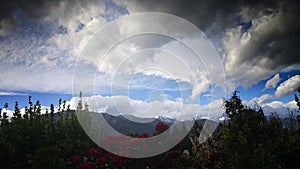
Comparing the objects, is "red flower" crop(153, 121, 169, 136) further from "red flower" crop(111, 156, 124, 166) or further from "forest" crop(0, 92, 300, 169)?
"red flower" crop(111, 156, 124, 166)

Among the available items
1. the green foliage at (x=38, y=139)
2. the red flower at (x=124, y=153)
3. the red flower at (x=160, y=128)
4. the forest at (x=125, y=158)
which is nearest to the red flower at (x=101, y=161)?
the forest at (x=125, y=158)

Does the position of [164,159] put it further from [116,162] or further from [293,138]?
[293,138]

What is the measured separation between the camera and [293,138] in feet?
25.6

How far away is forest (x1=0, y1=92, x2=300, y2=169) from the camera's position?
5.71 m

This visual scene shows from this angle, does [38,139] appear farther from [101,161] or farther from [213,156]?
[213,156]

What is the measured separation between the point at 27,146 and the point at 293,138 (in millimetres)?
9412

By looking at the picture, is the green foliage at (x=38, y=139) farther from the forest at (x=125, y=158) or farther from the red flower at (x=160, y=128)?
the red flower at (x=160, y=128)

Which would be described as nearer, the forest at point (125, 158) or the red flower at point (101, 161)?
the forest at point (125, 158)

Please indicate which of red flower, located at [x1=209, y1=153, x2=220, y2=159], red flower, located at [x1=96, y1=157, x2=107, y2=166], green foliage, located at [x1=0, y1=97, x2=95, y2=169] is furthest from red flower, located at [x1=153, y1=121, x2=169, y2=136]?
green foliage, located at [x1=0, y1=97, x2=95, y2=169]

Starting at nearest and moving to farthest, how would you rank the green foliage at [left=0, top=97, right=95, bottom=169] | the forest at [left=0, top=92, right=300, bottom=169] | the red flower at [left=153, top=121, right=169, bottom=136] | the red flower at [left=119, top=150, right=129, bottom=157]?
the forest at [left=0, top=92, right=300, bottom=169], the green foliage at [left=0, top=97, right=95, bottom=169], the red flower at [left=119, top=150, right=129, bottom=157], the red flower at [left=153, top=121, right=169, bottom=136]

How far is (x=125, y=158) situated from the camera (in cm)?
692

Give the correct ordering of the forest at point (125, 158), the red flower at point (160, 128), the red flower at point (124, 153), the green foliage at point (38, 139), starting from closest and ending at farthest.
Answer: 1. the forest at point (125, 158)
2. the green foliage at point (38, 139)
3. the red flower at point (124, 153)
4. the red flower at point (160, 128)

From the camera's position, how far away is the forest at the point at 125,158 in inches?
225

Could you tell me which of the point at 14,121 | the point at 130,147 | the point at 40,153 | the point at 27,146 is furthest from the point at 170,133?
the point at 14,121
